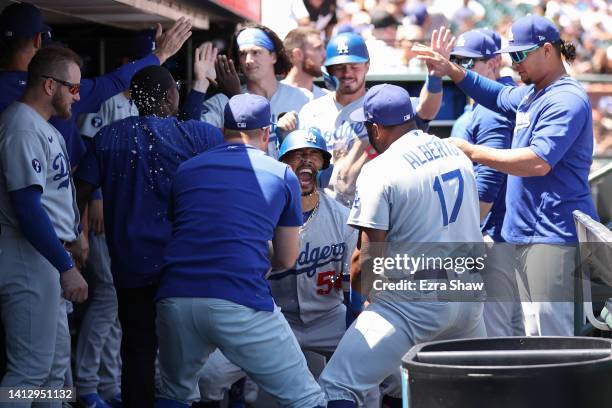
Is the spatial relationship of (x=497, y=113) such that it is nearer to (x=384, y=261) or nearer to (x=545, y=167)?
(x=545, y=167)

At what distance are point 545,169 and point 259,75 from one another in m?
2.21

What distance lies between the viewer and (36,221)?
4602 mm

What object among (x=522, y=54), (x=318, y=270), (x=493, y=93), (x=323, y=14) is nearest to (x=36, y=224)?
(x=318, y=270)

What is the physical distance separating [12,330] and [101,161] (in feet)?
2.76

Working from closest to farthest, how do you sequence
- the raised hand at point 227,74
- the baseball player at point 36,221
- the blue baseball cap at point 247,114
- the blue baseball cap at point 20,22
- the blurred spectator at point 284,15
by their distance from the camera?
the blue baseball cap at point 247,114, the baseball player at point 36,221, the blue baseball cap at point 20,22, the raised hand at point 227,74, the blurred spectator at point 284,15

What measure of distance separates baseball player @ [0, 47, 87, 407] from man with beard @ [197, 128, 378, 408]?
3.78ft

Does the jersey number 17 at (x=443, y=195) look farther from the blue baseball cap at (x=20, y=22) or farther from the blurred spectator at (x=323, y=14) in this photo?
the blurred spectator at (x=323, y=14)

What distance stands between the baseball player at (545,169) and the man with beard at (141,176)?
1391 millimetres

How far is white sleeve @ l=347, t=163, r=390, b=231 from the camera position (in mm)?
4559

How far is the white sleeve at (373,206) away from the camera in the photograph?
15.0ft

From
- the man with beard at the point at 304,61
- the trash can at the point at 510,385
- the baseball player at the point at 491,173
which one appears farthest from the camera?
the man with beard at the point at 304,61

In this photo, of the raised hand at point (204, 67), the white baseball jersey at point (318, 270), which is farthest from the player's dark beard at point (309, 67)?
the white baseball jersey at point (318, 270)

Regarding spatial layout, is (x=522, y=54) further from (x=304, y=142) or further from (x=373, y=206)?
(x=373, y=206)

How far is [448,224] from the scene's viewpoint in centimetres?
471
